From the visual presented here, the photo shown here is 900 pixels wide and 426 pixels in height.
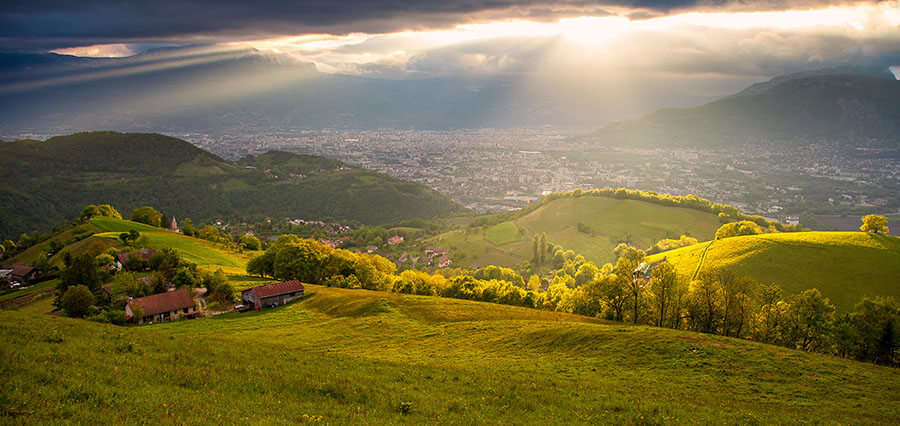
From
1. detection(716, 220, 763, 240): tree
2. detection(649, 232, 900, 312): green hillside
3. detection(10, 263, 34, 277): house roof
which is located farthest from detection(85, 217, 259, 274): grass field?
detection(716, 220, 763, 240): tree

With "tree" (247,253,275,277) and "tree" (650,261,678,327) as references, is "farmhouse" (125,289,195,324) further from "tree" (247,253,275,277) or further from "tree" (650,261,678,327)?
"tree" (650,261,678,327)

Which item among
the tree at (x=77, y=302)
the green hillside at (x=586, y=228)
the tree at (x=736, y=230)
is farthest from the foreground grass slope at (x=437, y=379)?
the green hillside at (x=586, y=228)

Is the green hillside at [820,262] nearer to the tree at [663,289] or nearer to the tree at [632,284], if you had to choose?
the tree at [632,284]

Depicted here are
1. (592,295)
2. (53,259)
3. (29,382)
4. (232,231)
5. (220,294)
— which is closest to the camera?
(29,382)

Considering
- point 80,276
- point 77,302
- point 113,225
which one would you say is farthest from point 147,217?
point 77,302

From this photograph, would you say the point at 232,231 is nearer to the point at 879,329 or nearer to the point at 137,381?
the point at 137,381

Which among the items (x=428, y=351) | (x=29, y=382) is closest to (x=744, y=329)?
(x=428, y=351)
